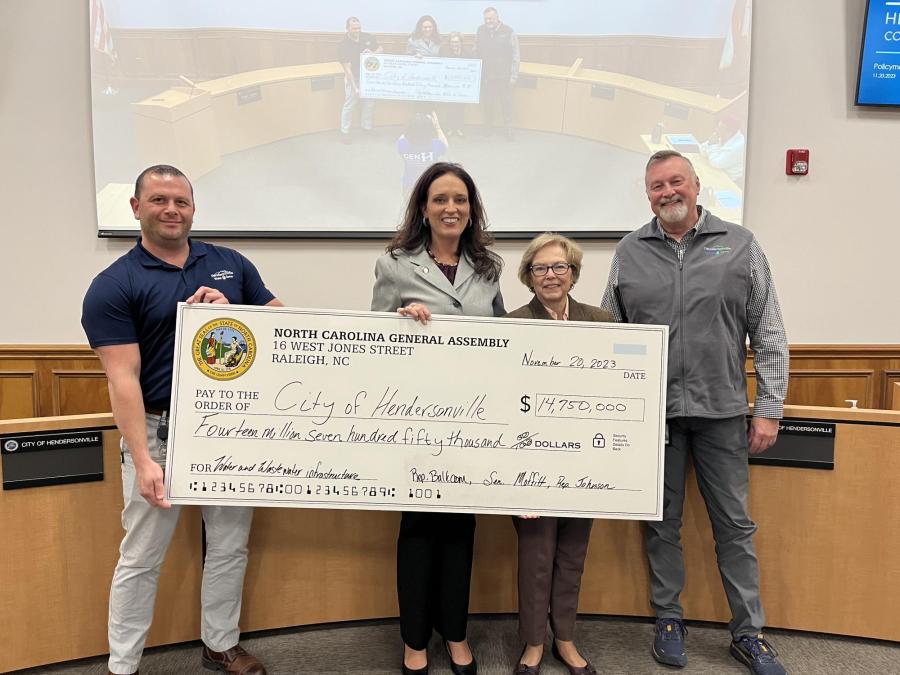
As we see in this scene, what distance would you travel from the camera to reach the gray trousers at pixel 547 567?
6.23 feet

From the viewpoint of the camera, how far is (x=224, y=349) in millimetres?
1718

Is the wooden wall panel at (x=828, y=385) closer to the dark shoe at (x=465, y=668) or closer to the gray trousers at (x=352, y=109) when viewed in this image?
the dark shoe at (x=465, y=668)

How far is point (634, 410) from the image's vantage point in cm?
179

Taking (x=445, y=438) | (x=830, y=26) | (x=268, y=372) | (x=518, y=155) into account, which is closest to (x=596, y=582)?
(x=445, y=438)

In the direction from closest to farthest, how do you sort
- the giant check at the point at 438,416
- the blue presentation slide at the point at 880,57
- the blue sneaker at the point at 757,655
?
the giant check at the point at 438,416, the blue sneaker at the point at 757,655, the blue presentation slide at the point at 880,57

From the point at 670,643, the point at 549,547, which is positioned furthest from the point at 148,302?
the point at 670,643

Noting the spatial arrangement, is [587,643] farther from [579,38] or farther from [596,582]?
[579,38]

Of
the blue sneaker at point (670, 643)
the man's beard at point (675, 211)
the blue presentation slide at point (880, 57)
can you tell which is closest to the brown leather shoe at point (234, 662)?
the blue sneaker at point (670, 643)

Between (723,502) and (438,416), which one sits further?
(723,502)

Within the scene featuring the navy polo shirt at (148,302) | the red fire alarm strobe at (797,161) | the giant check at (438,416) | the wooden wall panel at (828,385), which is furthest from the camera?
the wooden wall panel at (828,385)

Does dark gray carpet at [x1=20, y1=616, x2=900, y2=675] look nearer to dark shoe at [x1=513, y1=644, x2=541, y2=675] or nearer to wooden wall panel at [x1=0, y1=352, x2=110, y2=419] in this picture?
dark shoe at [x1=513, y1=644, x2=541, y2=675]

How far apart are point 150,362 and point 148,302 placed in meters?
0.18

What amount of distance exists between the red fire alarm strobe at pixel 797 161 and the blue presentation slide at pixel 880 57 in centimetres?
42

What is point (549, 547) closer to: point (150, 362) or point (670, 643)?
point (670, 643)
